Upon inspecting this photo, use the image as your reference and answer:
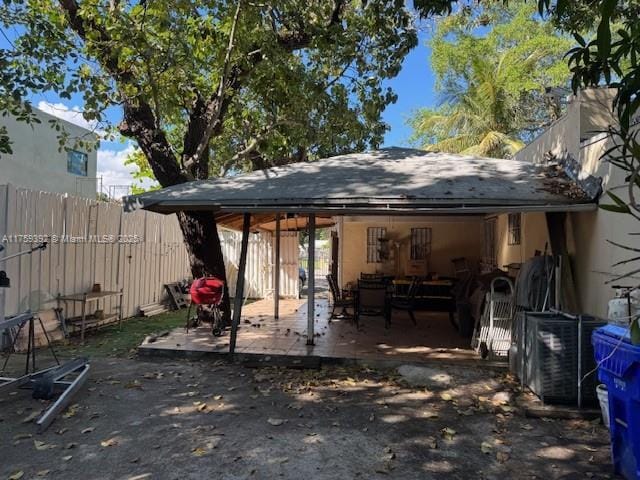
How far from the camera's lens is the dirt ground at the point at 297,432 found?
3.89 metres

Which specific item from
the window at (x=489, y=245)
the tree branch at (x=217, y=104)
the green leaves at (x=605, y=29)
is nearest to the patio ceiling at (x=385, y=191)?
the tree branch at (x=217, y=104)

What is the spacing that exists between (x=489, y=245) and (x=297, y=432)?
8436 millimetres

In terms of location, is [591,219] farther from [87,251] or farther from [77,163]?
[77,163]

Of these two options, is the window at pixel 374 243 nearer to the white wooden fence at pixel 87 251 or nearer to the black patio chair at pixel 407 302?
the white wooden fence at pixel 87 251

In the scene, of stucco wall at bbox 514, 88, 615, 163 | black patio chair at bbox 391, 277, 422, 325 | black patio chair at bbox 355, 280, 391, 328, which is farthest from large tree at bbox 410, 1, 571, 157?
black patio chair at bbox 355, 280, 391, 328

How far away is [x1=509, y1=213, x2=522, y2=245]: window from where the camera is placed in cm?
938

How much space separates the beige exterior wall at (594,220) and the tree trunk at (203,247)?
19.4ft

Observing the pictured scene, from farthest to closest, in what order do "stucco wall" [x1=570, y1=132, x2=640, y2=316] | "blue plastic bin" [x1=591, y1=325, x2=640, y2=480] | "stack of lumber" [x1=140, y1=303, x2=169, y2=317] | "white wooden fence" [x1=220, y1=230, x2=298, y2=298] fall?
"white wooden fence" [x1=220, y1=230, x2=298, y2=298]
"stack of lumber" [x1=140, y1=303, x2=169, y2=317]
"stucco wall" [x1=570, y1=132, x2=640, y2=316]
"blue plastic bin" [x1=591, y1=325, x2=640, y2=480]

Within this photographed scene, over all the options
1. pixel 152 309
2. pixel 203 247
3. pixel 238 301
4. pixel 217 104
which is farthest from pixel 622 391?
pixel 152 309

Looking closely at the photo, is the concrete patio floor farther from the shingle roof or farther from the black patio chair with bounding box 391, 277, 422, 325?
the shingle roof

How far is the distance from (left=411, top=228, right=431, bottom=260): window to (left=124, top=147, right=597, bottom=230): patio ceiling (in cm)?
448

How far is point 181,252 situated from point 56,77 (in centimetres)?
688

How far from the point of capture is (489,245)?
11.8 metres

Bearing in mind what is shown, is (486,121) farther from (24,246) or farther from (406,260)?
(24,246)
